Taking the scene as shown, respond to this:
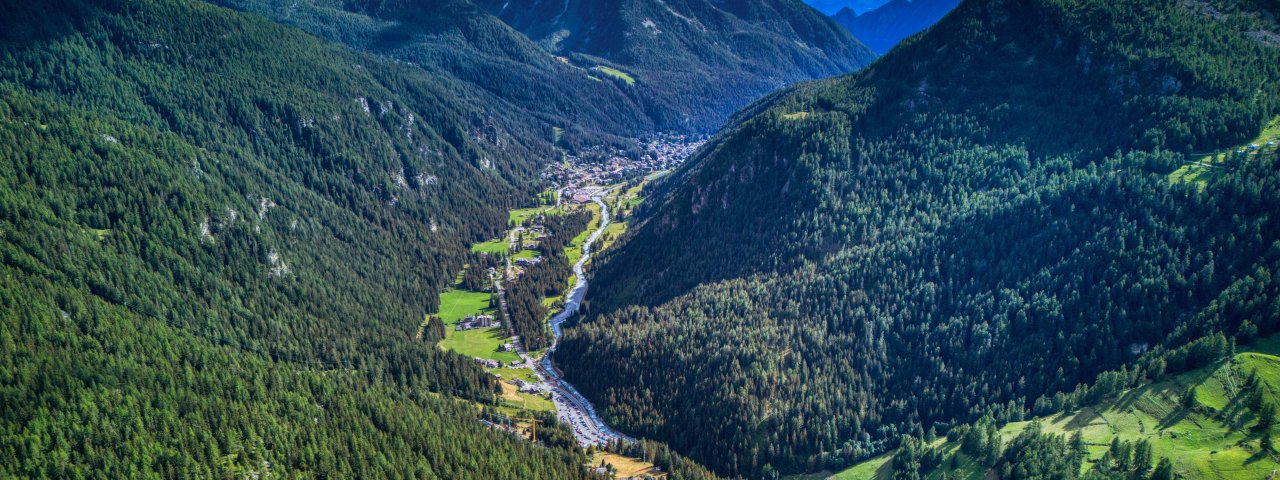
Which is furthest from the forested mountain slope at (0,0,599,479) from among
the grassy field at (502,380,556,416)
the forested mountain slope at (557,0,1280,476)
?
the forested mountain slope at (557,0,1280,476)

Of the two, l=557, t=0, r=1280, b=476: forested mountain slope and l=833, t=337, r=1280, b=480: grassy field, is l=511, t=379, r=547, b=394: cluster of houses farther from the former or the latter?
l=833, t=337, r=1280, b=480: grassy field

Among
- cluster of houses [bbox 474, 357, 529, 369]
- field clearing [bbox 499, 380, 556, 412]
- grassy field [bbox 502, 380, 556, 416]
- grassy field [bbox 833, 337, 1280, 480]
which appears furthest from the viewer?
cluster of houses [bbox 474, 357, 529, 369]

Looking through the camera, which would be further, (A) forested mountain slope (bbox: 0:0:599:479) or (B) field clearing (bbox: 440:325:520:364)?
(B) field clearing (bbox: 440:325:520:364)

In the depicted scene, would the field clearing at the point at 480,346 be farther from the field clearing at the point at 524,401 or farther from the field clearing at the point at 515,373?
the field clearing at the point at 524,401

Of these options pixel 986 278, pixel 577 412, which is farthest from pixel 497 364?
pixel 986 278

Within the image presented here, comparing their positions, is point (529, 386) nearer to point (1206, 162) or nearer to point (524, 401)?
point (524, 401)

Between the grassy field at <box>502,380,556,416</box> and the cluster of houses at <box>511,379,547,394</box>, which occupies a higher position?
the cluster of houses at <box>511,379,547,394</box>

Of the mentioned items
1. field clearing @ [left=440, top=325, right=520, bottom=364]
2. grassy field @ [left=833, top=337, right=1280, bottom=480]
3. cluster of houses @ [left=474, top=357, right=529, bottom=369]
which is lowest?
grassy field @ [left=833, top=337, right=1280, bottom=480]
